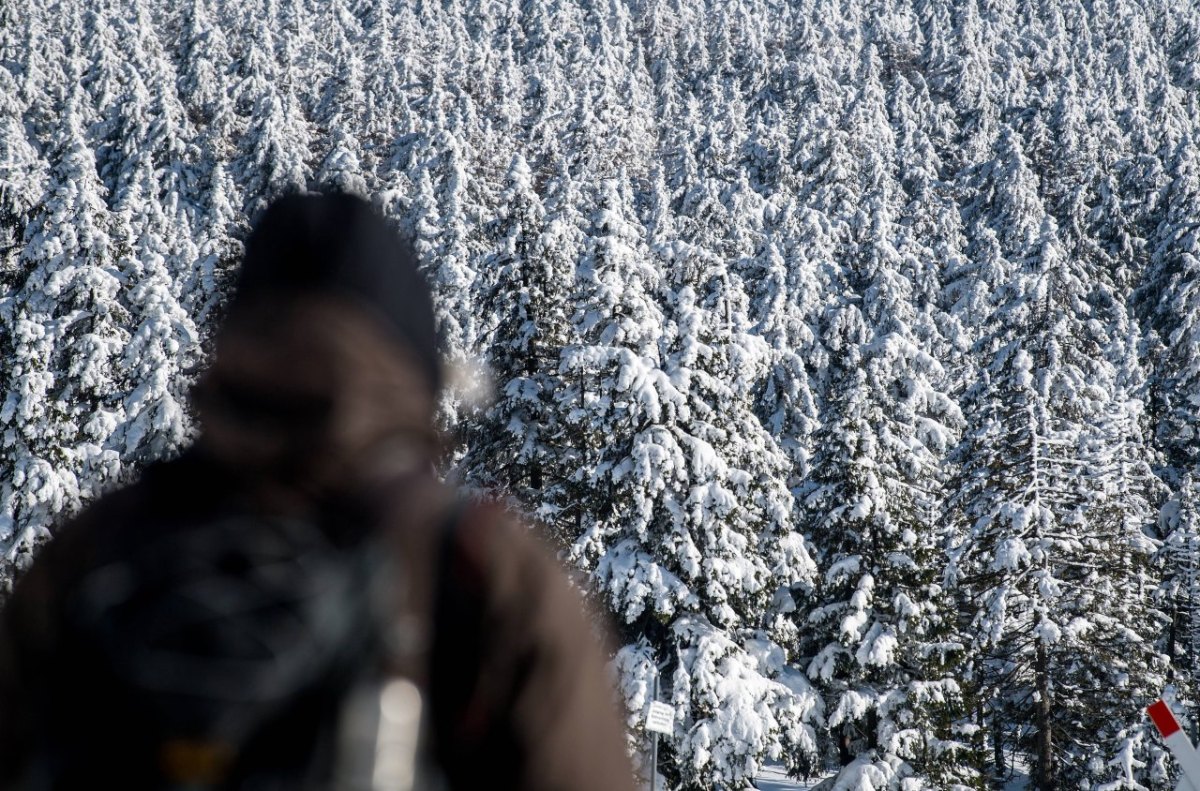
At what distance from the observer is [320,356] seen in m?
1.24

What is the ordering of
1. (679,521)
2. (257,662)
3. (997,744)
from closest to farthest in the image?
(257,662) → (679,521) → (997,744)

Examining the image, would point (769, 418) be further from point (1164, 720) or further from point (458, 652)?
point (458, 652)

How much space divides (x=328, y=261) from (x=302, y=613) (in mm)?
477

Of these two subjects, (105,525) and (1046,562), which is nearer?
(105,525)

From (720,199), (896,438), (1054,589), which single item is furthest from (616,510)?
(720,199)

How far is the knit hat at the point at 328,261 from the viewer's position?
4.18 feet

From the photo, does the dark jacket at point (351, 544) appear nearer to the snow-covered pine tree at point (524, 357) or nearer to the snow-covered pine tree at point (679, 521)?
the snow-covered pine tree at point (679, 521)

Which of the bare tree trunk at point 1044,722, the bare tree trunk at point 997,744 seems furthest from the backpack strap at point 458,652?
the bare tree trunk at point 997,744

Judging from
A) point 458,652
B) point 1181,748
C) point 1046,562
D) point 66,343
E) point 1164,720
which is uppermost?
point 458,652

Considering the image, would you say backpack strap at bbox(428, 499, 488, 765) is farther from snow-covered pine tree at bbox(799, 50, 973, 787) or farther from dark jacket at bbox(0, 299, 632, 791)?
snow-covered pine tree at bbox(799, 50, 973, 787)

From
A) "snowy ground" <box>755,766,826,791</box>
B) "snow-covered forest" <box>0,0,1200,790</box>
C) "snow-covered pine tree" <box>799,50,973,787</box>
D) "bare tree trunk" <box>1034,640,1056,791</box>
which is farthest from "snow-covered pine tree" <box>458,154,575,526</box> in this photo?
"snowy ground" <box>755,766,826,791</box>

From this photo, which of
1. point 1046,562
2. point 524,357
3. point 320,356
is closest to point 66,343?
point 524,357

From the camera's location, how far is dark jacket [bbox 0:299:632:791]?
1095mm

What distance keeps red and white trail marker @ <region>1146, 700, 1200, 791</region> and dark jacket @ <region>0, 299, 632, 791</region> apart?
29.9 ft
